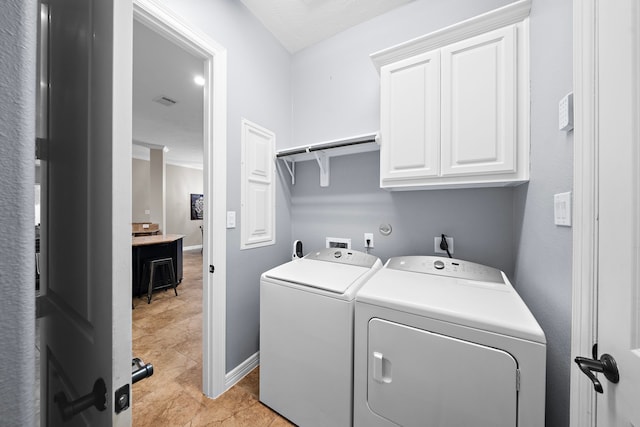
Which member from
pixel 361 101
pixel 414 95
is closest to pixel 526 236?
pixel 414 95

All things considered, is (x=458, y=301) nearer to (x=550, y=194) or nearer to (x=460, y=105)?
(x=550, y=194)

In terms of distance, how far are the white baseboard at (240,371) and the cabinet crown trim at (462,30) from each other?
2.37 m

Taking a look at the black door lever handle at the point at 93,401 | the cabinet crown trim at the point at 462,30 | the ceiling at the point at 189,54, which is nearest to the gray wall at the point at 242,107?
the ceiling at the point at 189,54

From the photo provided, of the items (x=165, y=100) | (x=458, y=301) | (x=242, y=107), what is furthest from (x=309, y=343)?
(x=165, y=100)

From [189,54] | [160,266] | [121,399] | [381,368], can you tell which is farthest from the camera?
[160,266]

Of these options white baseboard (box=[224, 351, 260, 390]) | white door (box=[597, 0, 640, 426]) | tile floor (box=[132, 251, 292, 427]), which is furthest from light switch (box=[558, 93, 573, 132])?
white baseboard (box=[224, 351, 260, 390])

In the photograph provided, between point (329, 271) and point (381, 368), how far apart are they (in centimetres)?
60

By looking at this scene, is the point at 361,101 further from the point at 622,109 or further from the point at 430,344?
the point at 430,344

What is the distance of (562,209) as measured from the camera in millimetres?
869

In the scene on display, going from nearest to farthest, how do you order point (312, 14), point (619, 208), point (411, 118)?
point (619, 208) → point (411, 118) → point (312, 14)

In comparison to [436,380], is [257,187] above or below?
above

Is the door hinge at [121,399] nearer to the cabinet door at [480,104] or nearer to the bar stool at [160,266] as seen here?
the cabinet door at [480,104]

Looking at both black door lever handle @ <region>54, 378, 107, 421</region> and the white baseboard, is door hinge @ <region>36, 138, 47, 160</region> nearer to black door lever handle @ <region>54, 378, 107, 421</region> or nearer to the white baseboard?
black door lever handle @ <region>54, 378, 107, 421</region>

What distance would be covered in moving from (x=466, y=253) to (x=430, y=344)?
0.88 meters
